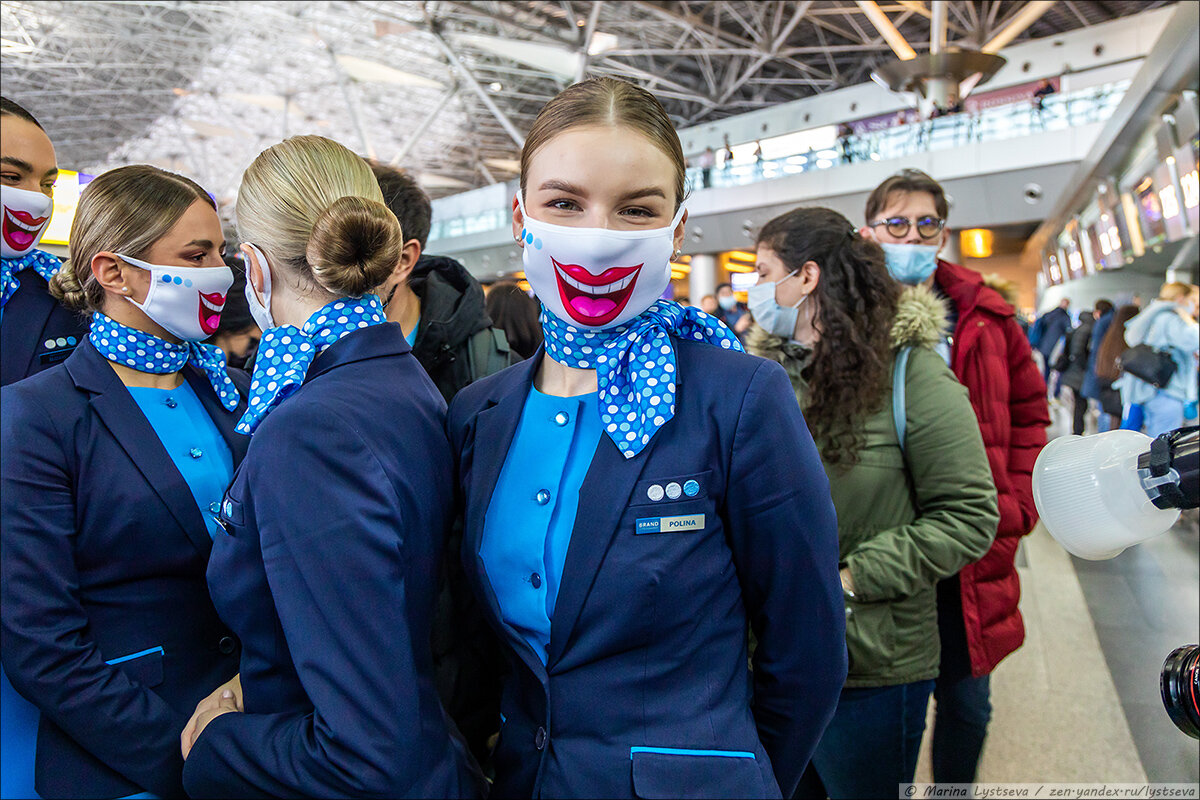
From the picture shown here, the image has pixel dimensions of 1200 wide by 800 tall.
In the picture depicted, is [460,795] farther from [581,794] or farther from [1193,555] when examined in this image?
[1193,555]

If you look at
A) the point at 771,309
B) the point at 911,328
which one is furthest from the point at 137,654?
the point at 911,328

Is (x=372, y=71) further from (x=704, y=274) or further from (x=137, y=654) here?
(x=137, y=654)

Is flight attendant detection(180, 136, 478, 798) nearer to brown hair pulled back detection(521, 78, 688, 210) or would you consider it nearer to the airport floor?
brown hair pulled back detection(521, 78, 688, 210)

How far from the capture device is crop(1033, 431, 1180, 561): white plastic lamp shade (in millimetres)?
781

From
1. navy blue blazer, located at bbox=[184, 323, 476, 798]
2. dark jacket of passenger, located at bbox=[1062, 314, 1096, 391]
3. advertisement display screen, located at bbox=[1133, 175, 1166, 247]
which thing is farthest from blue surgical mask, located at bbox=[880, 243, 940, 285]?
dark jacket of passenger, located at bbox=[1062, 314, 1096, 391]

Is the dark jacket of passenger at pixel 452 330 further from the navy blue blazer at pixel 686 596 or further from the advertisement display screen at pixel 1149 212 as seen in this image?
the advertisement display screen at pixel 1149 212

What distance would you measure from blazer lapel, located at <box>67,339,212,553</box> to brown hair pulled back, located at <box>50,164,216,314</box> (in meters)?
0.18

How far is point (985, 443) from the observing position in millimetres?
2527

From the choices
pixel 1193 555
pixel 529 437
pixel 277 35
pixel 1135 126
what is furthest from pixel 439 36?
pixel 529 437

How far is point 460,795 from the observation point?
137cm

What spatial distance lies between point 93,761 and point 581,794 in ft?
3.22

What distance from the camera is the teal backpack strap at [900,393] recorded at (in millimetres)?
2113

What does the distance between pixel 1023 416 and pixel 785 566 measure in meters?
1.86

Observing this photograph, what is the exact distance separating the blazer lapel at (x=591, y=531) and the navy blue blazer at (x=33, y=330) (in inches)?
64.5
